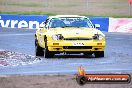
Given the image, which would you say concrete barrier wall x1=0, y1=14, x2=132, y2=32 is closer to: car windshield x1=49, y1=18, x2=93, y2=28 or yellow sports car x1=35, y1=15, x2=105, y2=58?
car windshield x1=49, y1=18, x2=93, y2=28

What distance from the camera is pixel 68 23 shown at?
20781mm

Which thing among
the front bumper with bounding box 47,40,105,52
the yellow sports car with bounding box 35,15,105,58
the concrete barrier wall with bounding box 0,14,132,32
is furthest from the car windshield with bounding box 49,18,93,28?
the concrete barrier wall with bounding box 0,14,132,32

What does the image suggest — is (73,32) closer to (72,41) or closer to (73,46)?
(72,41)

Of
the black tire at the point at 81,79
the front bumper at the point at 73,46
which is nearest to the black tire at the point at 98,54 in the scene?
the front bumper at the point at 73,46

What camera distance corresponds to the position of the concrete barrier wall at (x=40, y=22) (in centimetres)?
3794

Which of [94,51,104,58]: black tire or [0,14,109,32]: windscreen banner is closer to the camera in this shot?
[94,51,104,58]: black tire

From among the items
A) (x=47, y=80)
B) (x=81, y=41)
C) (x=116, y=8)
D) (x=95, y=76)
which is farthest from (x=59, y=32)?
(x=116, y=8)

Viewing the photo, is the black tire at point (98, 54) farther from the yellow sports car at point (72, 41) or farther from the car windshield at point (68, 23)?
the car windshield at point (68, 23)

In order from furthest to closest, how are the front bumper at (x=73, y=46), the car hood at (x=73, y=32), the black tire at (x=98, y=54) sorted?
the black tire at (x=98, y=54) < the car hood at (x=73, y=32) < the front bumper at (x=73, y=46)

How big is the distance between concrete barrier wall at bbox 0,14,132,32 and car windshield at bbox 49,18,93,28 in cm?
1684

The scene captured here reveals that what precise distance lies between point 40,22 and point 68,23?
21.3 metres

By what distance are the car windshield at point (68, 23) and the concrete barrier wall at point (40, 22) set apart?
16838mm

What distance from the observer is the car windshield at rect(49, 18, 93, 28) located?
67.8 ft

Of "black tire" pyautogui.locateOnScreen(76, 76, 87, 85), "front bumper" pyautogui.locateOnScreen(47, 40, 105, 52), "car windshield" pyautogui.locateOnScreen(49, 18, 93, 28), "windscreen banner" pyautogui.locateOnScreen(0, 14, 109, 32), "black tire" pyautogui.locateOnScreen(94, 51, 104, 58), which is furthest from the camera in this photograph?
"windscreen banner" pyautogui.locateOnScreen(0, 14, 109, 32)
